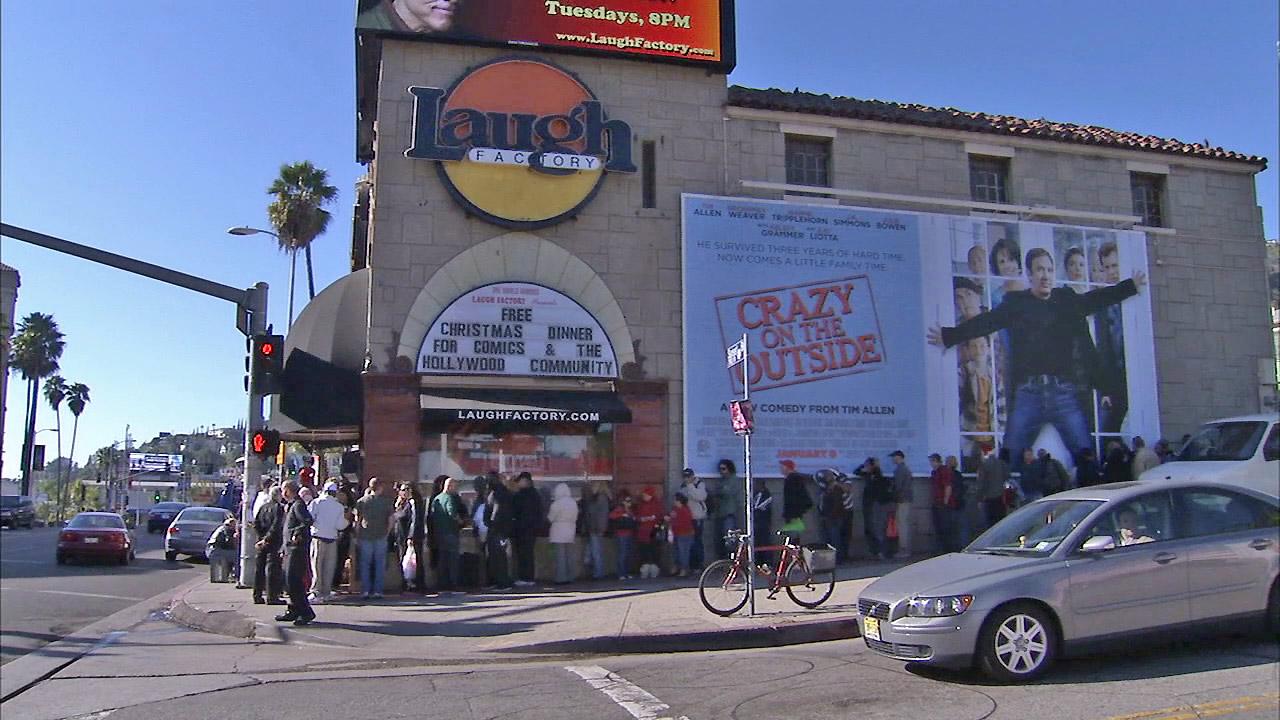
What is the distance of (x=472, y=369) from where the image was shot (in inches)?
638

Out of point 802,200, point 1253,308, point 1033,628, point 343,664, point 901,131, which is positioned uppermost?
point 901,131

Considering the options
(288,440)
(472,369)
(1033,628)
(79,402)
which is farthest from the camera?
(79,402)

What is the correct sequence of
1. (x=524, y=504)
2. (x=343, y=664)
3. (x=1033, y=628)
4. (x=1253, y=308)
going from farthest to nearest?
1. (x=1253, y=308)
2. (x=524, y=504)
3. (x=343, y=664)
4. (x=1033, y=628)

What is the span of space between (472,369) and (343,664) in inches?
274

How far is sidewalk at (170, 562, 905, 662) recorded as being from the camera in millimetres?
10148

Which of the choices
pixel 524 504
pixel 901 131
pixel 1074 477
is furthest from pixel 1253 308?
pixel 524 504

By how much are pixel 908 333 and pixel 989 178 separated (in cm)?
397

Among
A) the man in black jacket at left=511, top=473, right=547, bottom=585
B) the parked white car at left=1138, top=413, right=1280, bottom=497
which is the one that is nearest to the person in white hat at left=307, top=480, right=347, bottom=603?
the man in black jacket at left=511, top=473, right=547, bottom=585

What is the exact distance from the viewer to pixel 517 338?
16422 mm

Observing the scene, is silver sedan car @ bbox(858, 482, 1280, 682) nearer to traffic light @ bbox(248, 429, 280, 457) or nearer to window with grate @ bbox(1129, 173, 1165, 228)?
traffic light @ bbox(248, 429, 280, 457)

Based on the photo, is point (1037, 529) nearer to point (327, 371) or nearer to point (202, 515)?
point (327, 371)

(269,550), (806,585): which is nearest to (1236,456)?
(806,585)

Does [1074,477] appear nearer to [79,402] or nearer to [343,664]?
[343,664]

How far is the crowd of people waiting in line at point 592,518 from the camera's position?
1369 cm
